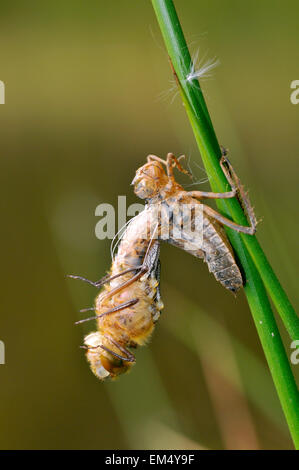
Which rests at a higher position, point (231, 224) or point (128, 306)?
point (231, 224)

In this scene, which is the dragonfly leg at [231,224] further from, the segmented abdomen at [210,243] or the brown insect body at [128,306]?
the brown insect body at [128,306]

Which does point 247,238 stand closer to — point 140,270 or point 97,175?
point 140,270

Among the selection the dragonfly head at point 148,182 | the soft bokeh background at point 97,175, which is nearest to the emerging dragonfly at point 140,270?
the dragonfly head at point 148,182

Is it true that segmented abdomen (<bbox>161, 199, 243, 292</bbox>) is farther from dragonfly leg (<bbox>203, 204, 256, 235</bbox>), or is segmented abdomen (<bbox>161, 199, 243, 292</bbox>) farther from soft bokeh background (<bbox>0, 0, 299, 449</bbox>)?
soft bokeh background (<bbox>0, 0, 299, 449</bbox>)

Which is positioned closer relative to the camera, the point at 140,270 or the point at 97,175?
the point at 140,270

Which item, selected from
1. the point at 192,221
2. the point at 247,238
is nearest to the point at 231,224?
the point at 247,238

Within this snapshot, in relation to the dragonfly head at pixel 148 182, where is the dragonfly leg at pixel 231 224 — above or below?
below

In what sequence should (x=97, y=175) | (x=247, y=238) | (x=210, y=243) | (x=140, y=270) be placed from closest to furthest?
(x=247, y=238), (x=210, y=243), (x=140, y=270), (x=97, y=175)

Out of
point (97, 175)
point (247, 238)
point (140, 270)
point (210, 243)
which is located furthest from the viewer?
point (97, 175)
